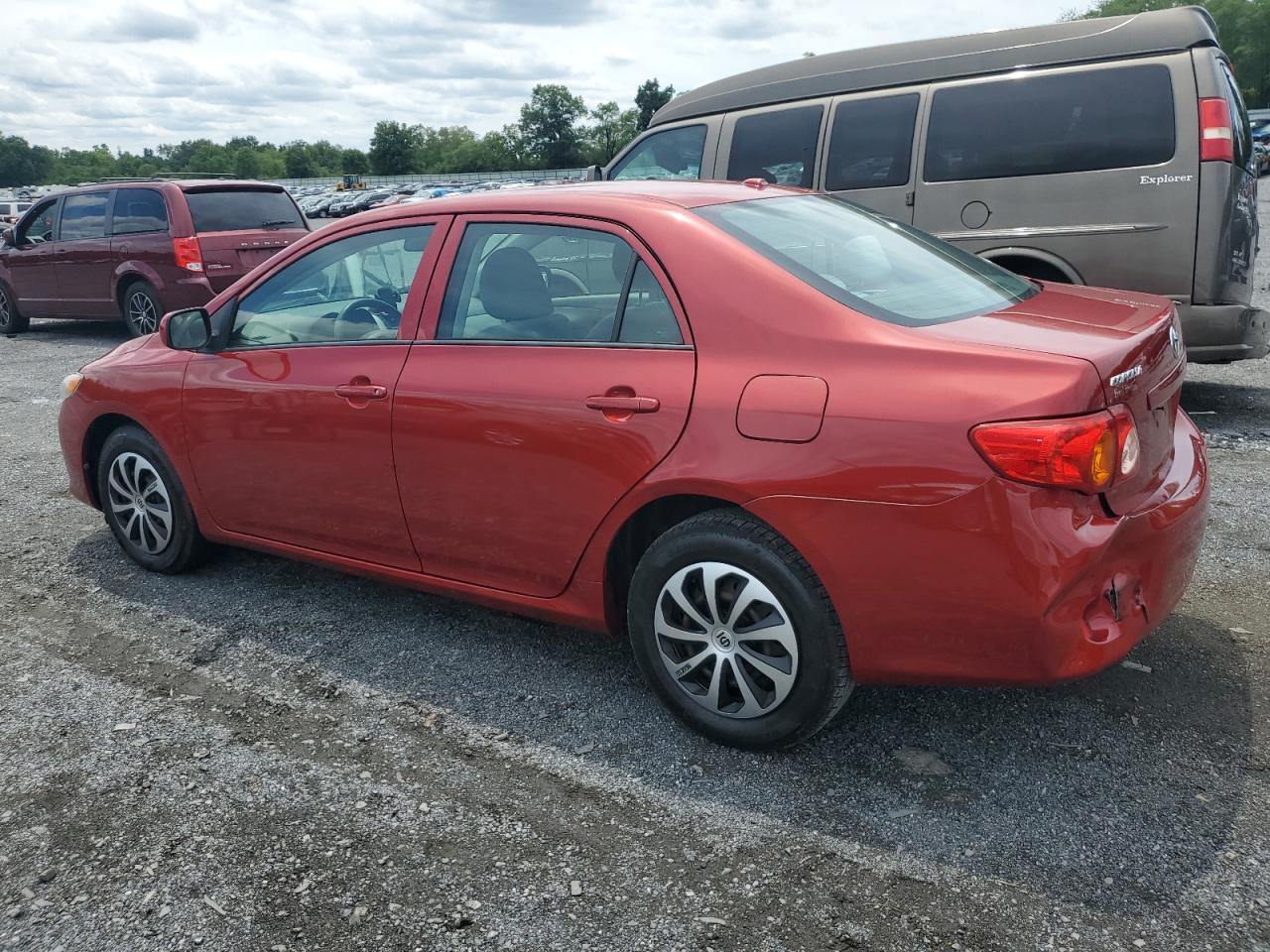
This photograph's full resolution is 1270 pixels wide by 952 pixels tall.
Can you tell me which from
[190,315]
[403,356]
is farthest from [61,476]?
[403,356]

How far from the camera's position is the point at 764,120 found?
741 cm

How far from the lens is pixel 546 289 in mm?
3410

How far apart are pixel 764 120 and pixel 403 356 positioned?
182 inches

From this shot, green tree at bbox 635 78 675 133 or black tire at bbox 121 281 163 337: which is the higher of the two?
green tree at bbox 635 78 675 133

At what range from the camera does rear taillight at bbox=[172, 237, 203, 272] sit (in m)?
10.7

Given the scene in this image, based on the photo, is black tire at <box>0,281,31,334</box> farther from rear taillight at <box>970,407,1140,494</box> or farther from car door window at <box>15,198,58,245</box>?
rear taillight at <box>970,407,1140,494</box>

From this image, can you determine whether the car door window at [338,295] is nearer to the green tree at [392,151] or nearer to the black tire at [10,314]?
the black tire at [10,314]

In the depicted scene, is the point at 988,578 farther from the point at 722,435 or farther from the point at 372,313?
the point at 372,313

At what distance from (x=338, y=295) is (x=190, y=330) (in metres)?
0.69

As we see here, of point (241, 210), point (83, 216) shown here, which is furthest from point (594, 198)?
point (83, 216)

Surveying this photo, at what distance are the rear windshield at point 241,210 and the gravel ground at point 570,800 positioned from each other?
25.5ft

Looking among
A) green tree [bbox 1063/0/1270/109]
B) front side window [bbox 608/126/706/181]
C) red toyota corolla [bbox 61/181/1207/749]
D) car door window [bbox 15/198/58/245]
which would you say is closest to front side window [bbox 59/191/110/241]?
car door window [bbox 15/198/58/245]

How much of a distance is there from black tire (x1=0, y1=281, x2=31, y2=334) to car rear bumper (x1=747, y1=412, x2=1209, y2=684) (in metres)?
13.2

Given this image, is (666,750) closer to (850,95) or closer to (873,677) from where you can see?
(873,677)
